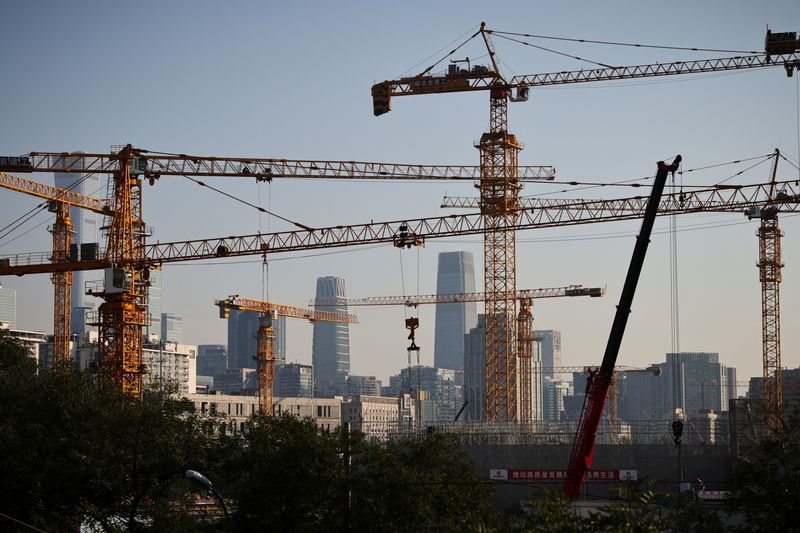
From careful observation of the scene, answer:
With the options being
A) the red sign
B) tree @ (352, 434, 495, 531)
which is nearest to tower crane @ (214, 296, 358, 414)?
the red sign

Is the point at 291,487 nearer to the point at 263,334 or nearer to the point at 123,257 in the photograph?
the point at 123,257

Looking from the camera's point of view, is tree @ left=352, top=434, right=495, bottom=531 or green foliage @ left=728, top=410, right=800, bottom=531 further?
tree @ left=352, top=434, right=495, bottom=531

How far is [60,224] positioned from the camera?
146125 mm

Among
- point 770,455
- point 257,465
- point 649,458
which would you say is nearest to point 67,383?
point 257,465

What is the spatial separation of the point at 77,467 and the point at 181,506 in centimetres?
591

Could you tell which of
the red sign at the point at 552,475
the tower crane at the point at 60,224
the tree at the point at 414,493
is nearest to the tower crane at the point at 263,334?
the tower crane at the point at 60,224

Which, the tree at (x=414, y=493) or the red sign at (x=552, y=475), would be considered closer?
the tree at (x=414, y=493)

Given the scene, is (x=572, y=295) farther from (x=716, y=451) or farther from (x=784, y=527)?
(x=784, y=527)

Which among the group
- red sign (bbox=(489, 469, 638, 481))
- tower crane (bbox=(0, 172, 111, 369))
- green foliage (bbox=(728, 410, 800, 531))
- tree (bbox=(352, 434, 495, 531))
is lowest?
red sign (bbox=(489, 469, 638, 481))

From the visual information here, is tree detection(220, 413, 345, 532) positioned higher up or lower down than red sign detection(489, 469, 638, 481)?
higher up

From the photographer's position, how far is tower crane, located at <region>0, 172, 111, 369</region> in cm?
12262

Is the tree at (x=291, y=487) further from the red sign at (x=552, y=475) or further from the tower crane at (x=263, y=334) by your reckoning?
the tower crane at (x=263, y=334)

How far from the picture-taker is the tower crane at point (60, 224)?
122625mm

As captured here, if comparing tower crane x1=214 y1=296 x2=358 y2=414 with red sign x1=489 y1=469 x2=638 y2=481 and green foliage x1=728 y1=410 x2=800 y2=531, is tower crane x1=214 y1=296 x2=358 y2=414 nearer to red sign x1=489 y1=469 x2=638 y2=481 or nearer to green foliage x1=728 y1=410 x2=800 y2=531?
red sign x1=489 y1=469 x2=638 y2=481
